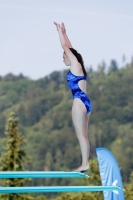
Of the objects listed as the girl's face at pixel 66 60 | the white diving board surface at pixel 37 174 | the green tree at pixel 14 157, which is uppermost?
the green tree at pixel 14 157

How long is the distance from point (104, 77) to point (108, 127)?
840 centimetres

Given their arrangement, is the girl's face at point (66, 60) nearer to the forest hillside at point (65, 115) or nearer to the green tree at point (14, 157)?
the green tree at point (14, 157)

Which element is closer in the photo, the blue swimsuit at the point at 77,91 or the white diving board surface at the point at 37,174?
the white diving board surface at the point at 37,174

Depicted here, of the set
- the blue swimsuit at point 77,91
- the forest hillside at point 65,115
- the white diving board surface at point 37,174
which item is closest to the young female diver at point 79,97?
the blue swimsuit at point 77,91

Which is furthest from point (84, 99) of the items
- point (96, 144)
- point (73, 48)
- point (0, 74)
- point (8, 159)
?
point (0, 74)

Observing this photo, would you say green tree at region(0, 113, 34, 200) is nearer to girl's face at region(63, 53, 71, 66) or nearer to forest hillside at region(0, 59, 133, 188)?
girl's face at region(63, 53, 71, 66)

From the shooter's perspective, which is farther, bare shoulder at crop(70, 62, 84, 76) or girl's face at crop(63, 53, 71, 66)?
girl's face at crop(63, 53, 71, 66)

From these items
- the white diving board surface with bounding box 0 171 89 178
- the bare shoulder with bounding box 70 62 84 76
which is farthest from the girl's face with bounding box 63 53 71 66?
the white diving board surface with bounding box 0 171 89 178

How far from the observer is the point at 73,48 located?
11891mm

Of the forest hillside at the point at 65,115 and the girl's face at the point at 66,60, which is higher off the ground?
the forest hillside at the point at 65,115

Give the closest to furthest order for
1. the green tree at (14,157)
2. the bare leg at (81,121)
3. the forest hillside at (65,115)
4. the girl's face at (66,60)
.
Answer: the bare leg at (81,121) < the girl's face at (66,60) < the green tree at (14,157) < the forest hillside at (65,115)

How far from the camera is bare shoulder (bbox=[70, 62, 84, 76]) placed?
11672 mm

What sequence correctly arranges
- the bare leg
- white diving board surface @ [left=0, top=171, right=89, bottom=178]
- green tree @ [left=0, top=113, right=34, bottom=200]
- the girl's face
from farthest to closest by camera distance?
A: green tree @ [left=0, top=113, right=34, bottom=200] → the girl's face → the bare leg → white diving board surface @ [left=0, top=171, right=89, bottom=178]

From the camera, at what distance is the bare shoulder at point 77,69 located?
38.3 ft
